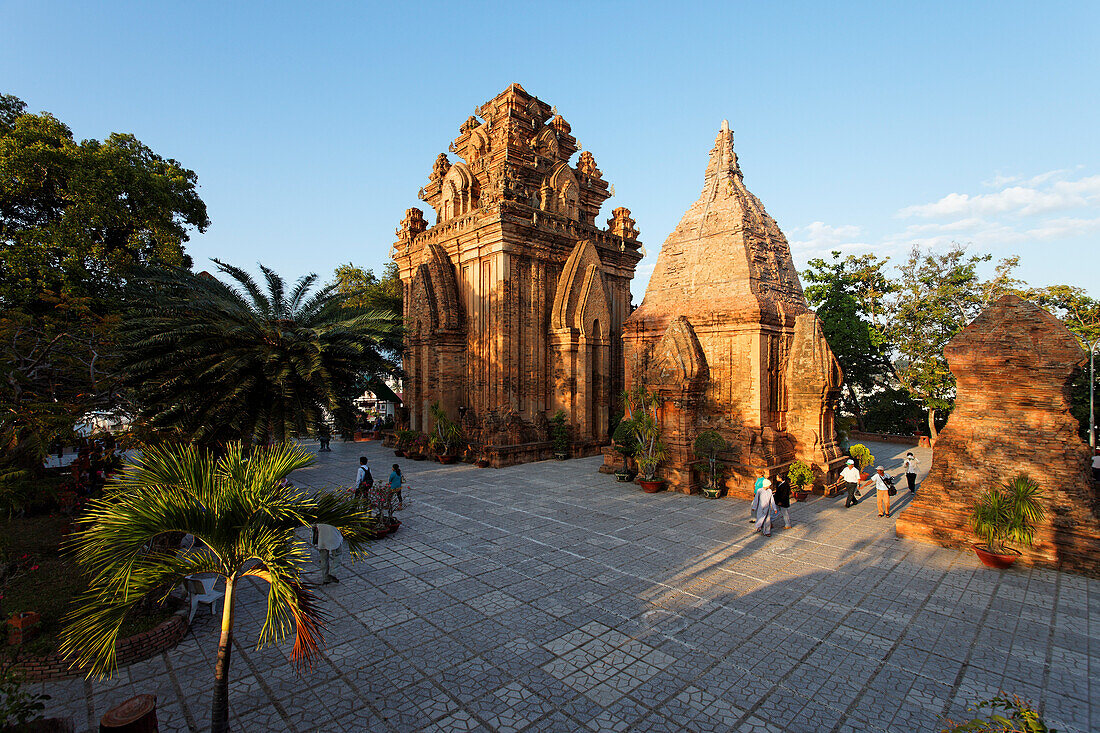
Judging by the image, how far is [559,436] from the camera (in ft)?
61.2

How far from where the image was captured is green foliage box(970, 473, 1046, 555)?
8062 millimetres

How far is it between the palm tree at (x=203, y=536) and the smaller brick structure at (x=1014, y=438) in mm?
10521

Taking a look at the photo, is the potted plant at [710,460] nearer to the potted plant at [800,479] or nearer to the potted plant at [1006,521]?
the potted plant at [800,479]

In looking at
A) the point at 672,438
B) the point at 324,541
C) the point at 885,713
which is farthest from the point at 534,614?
the point at 672,438

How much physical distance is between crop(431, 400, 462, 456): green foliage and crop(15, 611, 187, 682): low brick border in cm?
1216

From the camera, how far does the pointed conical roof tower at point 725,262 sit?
45.6 feet

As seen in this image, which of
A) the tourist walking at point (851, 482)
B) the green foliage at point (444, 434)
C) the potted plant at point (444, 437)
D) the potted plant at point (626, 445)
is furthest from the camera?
the green foliage at point (444, 434)

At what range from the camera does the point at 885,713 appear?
4641 mm

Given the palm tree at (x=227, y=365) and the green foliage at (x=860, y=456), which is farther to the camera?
the green foliage at (x=860, y=456)

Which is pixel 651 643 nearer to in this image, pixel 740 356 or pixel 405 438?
pixel 740 356

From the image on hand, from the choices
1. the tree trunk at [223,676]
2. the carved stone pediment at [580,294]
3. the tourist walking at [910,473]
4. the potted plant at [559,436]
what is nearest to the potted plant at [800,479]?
the tourist walking at [910,473]

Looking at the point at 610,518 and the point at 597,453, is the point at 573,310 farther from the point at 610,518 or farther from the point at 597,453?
the point at 610,518

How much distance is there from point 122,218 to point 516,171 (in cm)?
1274

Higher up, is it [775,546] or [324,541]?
[324,541]
